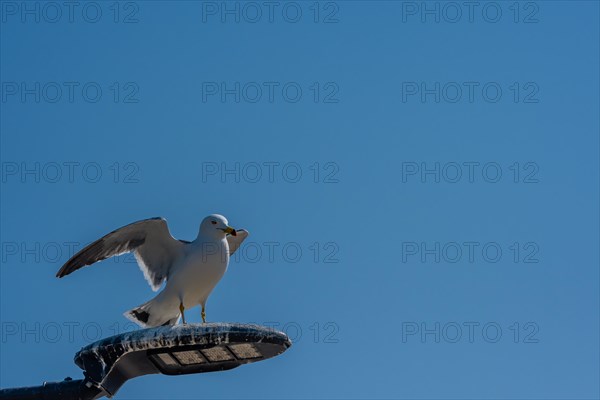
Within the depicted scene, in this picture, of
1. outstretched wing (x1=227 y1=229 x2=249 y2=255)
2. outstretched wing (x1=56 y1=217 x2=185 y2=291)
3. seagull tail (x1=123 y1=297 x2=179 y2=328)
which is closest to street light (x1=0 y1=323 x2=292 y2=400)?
seagull tail (x1=123 y1=297 x2=179 y2=328)

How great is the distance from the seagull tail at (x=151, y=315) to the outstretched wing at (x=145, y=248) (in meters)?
0.74

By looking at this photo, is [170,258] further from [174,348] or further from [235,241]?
[174,348]

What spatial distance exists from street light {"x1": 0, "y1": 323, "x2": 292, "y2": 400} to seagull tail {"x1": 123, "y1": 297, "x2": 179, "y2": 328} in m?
4.64

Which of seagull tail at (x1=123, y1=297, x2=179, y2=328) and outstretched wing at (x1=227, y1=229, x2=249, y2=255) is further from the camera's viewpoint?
outstretched wing at (x1=227, y1=229, x2=249, y2=255)

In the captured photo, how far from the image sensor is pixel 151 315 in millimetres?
12719

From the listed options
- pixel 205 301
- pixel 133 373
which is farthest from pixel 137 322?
pixel 133 373

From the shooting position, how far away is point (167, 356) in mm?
7945

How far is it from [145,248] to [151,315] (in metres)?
1.03

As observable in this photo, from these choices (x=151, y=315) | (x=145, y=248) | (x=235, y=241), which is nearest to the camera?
(x=151, y=315)

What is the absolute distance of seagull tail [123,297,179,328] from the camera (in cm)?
1260

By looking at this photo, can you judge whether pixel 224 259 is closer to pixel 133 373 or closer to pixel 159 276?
pixel 159 276

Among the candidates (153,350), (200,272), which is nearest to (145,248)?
(200,272)

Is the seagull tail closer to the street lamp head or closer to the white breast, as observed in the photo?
the white breast

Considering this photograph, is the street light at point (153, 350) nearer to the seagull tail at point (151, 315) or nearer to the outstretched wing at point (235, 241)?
the seagull tail at point (151, 315)
